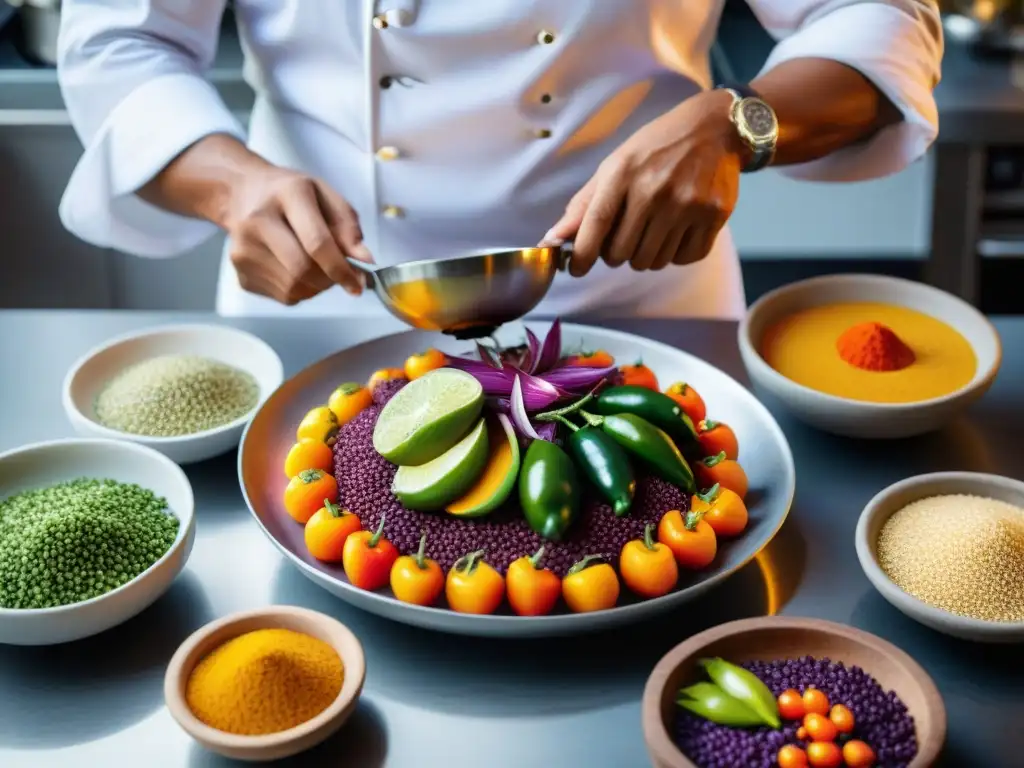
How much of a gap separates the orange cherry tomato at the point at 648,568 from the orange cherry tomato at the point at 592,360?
25 centimetres

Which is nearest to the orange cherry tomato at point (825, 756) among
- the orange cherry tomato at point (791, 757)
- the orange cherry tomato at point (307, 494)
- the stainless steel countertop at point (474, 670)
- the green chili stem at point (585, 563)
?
the orange cherry tomato at point (791, 757)

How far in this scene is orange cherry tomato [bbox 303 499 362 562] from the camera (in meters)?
0.94

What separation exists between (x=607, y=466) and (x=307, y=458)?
10.3 inches

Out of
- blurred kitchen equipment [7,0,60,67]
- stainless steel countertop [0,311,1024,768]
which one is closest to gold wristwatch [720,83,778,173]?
stainless steel countertop [0,311,1024,768]

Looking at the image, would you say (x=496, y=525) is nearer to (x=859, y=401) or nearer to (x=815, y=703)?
(x=815, y=703)

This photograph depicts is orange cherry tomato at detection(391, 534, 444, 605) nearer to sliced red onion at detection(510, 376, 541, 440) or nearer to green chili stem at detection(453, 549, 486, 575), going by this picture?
green chili stem at detection(453, 549, 486, 575)

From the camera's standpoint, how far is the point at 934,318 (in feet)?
4.16

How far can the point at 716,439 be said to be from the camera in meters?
1.04

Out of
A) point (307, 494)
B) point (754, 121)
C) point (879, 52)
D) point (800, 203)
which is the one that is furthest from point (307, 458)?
point (800, 203)

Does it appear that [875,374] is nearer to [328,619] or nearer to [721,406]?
[721,406]

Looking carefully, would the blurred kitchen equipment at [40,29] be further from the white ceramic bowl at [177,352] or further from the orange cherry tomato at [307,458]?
the orange cherry tomato at [307,458]

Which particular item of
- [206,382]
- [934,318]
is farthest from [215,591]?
[934,318]

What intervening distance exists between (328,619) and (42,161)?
1.72 metres

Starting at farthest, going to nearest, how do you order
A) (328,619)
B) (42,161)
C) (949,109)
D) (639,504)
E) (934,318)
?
(42,161) < (949,109) < (934,318) < (639,504) < (328,619)
